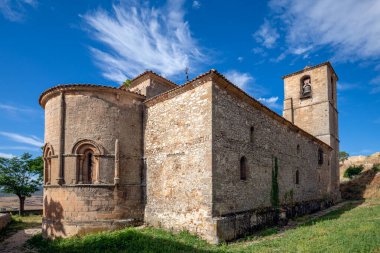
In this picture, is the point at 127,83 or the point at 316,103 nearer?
the point at 127,83

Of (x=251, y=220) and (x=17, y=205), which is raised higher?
(x=251, y=220)

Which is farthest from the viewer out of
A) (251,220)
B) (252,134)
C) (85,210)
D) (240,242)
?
(252,134)

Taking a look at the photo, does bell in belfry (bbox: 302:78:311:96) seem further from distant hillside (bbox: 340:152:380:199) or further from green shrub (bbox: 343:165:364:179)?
green shrub (bbox: 343:165:364:179)

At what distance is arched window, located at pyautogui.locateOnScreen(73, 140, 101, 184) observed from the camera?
11.6 m

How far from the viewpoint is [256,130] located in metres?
12.8

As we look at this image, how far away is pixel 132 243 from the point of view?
9383 millimetres

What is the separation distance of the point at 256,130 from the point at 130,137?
19.5ft

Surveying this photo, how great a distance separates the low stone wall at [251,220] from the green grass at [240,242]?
0.38 meters

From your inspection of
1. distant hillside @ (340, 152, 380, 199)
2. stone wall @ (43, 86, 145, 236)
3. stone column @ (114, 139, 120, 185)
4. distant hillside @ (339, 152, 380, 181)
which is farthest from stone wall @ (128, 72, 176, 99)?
distant hillside @ (339, 152, 380, 181)

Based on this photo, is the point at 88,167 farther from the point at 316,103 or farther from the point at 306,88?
the point at 306,88

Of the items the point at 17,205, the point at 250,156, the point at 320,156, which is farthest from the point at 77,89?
the point at 17,205

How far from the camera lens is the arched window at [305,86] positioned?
2389cm

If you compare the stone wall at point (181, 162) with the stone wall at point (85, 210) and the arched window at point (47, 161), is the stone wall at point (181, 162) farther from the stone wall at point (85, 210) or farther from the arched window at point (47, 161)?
the arched window at point (47, 161)

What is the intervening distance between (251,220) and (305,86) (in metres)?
16.8
